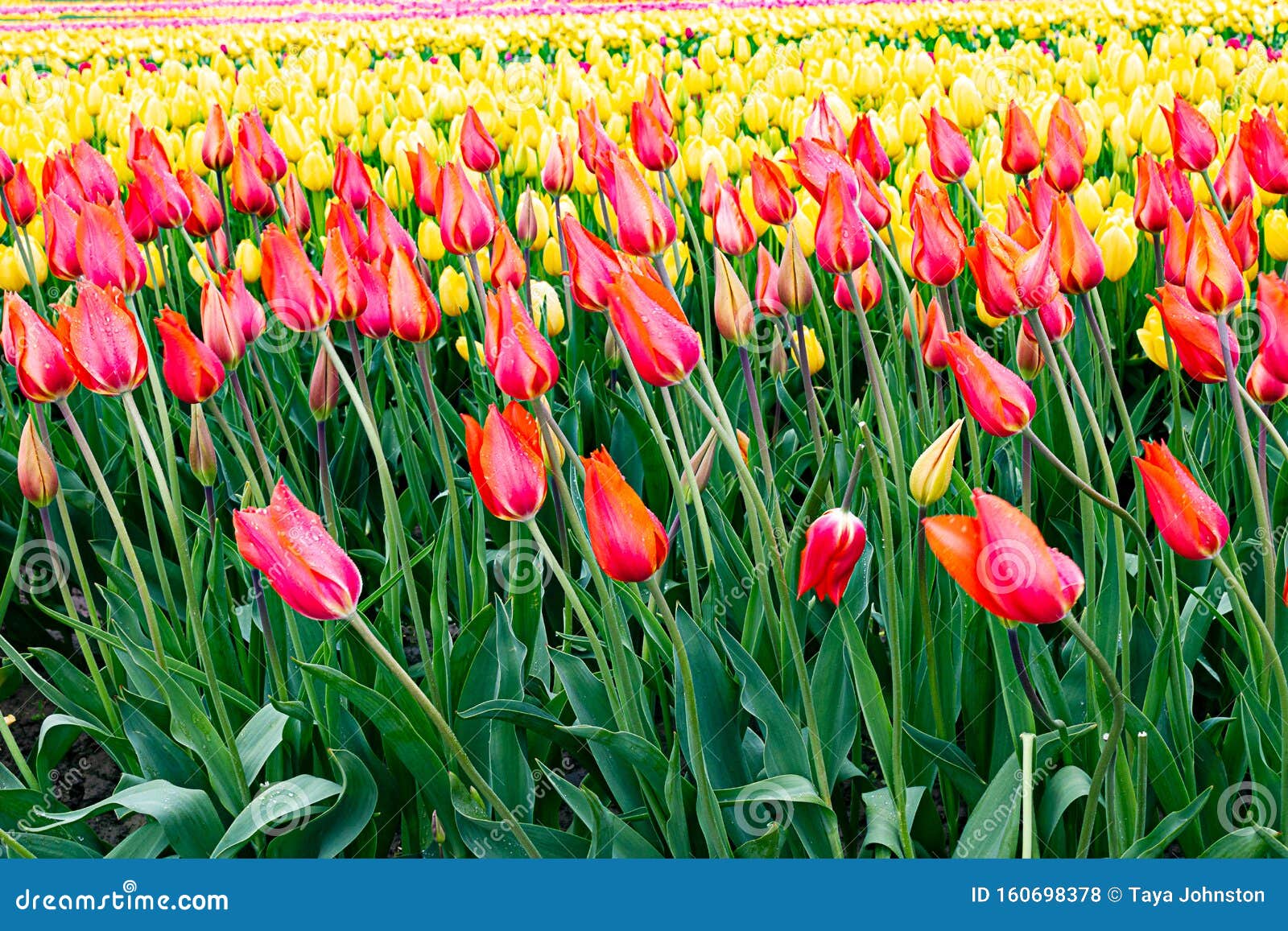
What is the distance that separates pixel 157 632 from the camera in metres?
1.72

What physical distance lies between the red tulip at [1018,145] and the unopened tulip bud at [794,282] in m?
0.41

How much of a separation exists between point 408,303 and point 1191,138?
1211 millimetres

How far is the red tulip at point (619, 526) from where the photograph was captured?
106 centimetres

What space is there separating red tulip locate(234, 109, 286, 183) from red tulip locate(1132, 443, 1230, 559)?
1.64 meters

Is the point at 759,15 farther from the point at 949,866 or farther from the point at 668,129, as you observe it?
the point at 949,866

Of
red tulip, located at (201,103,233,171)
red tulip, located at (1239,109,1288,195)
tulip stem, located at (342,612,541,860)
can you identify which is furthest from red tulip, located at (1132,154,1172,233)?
red tulip, located at (201,103,233,171)

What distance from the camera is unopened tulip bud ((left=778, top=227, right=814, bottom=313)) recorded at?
1.73 meters

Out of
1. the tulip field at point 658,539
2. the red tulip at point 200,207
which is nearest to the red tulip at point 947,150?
the tulip field at point 658,539

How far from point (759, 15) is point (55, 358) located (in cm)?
972

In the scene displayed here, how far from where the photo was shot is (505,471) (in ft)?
3.71

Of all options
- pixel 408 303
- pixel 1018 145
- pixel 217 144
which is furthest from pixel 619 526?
pixel 217 144

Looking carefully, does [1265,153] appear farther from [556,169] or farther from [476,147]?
[476,147]

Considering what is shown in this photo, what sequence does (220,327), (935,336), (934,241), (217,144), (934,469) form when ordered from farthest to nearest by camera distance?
(217,144)
(935,336)
(220,327)
(934,241)
(934,469)

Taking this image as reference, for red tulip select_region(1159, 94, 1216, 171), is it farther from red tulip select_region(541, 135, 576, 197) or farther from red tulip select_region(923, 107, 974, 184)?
red tulip select_region(541, 135, 576, 197)
